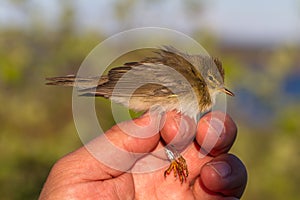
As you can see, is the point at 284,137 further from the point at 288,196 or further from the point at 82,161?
the point at 82,161

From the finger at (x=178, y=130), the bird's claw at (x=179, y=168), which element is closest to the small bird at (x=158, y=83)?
the finger at (x=178, y=130)

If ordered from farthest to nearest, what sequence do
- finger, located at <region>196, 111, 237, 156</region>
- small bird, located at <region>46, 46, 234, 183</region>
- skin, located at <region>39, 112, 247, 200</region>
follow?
1. small bird, located at <region>46, 46, 234, 183</region>
2. finger, located at <region>196, 111, 237, 156</region>
3. skin, located at <region>39, 112, 247, 200</region>

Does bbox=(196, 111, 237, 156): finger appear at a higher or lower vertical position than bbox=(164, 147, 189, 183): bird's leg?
higher

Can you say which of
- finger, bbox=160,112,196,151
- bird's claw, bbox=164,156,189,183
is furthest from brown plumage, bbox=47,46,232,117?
bird's claw, bbox=164,156,189,183

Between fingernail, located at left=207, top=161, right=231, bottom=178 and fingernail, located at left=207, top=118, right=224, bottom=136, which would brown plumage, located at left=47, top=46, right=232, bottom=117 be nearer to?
fingernail, located at left=207, top=118, right=224, bottom=136

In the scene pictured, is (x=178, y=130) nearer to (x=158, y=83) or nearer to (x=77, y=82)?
(x=158, y=83)

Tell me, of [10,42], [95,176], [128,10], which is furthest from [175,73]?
[10,42]

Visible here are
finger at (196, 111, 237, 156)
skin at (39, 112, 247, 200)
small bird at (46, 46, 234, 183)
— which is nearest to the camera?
skin at (39, 112, 247, 200)

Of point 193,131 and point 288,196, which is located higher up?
point 193,131
